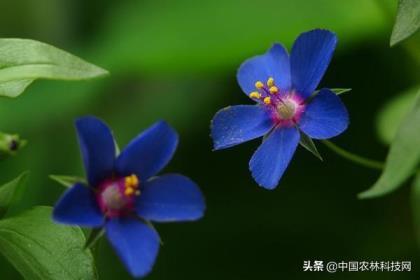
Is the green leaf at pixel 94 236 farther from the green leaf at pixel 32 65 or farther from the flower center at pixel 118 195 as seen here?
the green leaf at pixel 32 65

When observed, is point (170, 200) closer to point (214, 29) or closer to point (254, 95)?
point (254, 95)

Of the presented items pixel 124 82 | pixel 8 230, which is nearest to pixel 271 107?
pixel 8 230

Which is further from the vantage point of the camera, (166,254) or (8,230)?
(166,254)

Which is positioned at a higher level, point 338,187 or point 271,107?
point 271,107

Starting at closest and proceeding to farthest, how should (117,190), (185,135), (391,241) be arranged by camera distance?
(117,190) < (391,241) < (185,135)

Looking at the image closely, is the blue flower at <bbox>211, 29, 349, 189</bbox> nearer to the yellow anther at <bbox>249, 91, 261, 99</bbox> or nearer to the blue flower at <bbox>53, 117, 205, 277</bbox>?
the yellow anther at <bbox>249, 91, 261, 99</bbox>

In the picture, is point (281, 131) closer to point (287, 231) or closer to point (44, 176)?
point (287, 231)

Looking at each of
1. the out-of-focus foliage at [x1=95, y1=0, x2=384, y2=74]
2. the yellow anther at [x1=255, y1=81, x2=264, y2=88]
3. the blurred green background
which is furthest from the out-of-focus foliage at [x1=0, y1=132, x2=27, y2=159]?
the out-of-focus foliage at [x1=95, y1=0, x2=384, y2=74]
